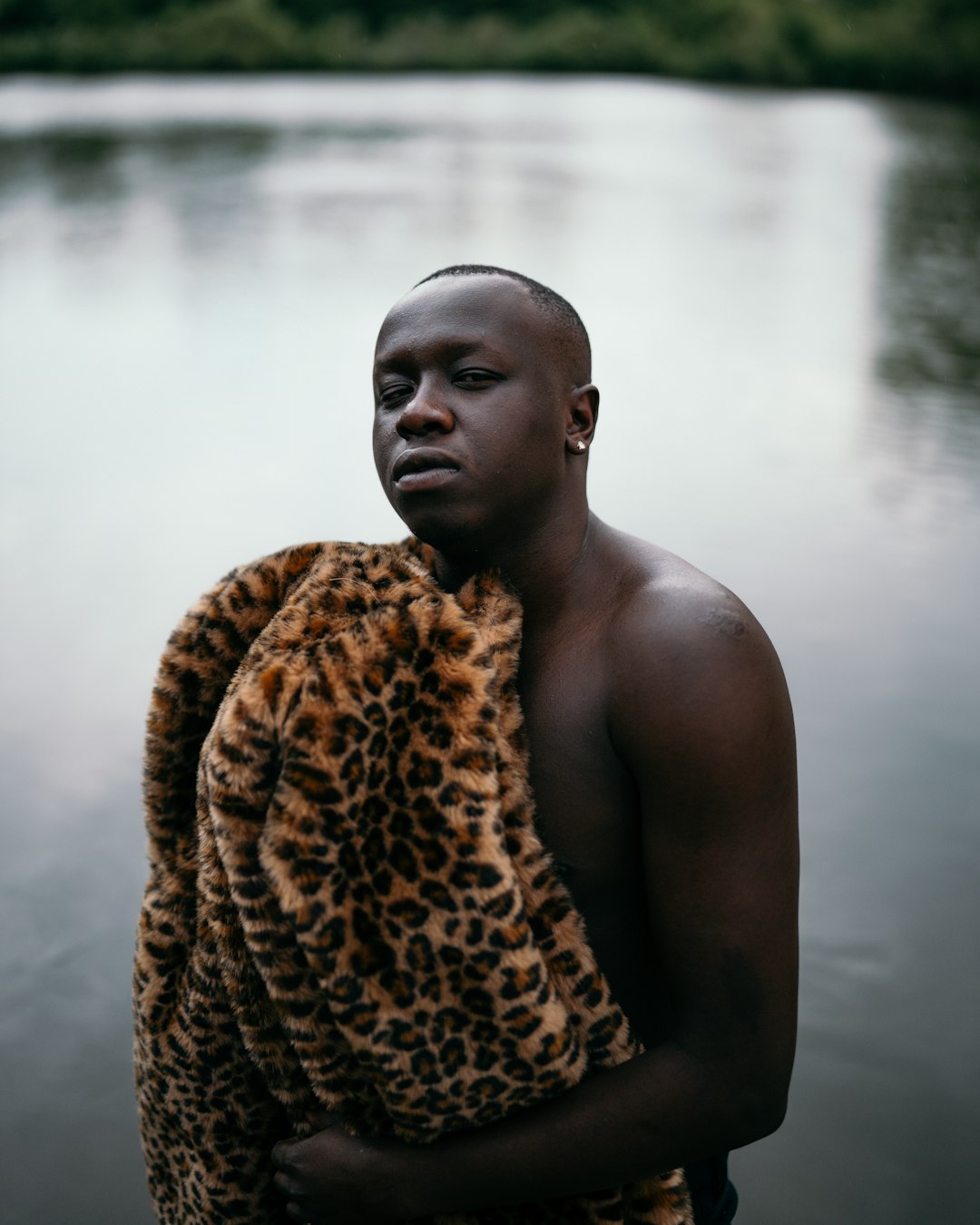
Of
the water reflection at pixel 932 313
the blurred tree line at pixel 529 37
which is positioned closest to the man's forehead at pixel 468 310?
the water reflection at pixel 932 313

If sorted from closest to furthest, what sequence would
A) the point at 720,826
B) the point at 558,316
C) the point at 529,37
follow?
the point at 720,826
the point at 558,316
the point at 529,37

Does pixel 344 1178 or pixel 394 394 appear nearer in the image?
pixel 344 1178

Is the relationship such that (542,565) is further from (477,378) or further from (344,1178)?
(344,1178)

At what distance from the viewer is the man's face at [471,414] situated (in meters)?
1.13

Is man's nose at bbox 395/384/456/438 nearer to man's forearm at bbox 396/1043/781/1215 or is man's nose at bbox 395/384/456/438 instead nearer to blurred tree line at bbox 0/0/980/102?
man's forearm at bbox 396/1043/781/1215

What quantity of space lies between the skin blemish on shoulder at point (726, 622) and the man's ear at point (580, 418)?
26 centimetres

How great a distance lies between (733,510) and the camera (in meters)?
4.82

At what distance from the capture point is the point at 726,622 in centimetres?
102

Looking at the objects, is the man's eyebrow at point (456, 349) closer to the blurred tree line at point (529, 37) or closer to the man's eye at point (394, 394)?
the man's eye at point (394, 394)

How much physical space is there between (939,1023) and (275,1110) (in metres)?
1.63

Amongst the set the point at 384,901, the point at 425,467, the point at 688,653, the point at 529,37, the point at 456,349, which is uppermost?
the point at 529,37

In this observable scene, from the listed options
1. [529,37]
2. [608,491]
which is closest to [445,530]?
[608,491]

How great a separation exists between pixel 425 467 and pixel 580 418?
18 cm

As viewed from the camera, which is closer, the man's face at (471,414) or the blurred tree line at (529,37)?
the man's face at (471,414)
